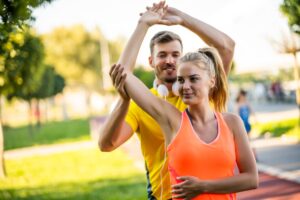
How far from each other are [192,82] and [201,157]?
389mm

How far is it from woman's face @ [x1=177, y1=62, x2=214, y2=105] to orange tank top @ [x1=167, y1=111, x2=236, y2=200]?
16 cm

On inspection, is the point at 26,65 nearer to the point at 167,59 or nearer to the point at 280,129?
the point at 280,129

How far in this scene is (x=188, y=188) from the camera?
2246 mm

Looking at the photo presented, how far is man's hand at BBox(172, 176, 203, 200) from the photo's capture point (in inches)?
88.0

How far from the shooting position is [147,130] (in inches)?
117

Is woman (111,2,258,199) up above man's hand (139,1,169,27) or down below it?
below

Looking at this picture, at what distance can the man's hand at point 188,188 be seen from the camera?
7.34 feet

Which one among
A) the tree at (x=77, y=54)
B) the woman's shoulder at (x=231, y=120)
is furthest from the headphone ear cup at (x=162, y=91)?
the tree at (x=77, y=54)

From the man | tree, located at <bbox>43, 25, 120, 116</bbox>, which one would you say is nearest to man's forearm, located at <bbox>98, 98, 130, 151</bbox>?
the man

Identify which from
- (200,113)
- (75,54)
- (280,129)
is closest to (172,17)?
(200,113)

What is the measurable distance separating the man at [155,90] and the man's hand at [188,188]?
492 mm

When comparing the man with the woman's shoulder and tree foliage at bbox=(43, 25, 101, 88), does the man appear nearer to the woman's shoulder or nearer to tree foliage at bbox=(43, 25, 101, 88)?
the woman's shoulder

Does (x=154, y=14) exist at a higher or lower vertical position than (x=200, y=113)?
higher

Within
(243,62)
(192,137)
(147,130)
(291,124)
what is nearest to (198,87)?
(192,137)
